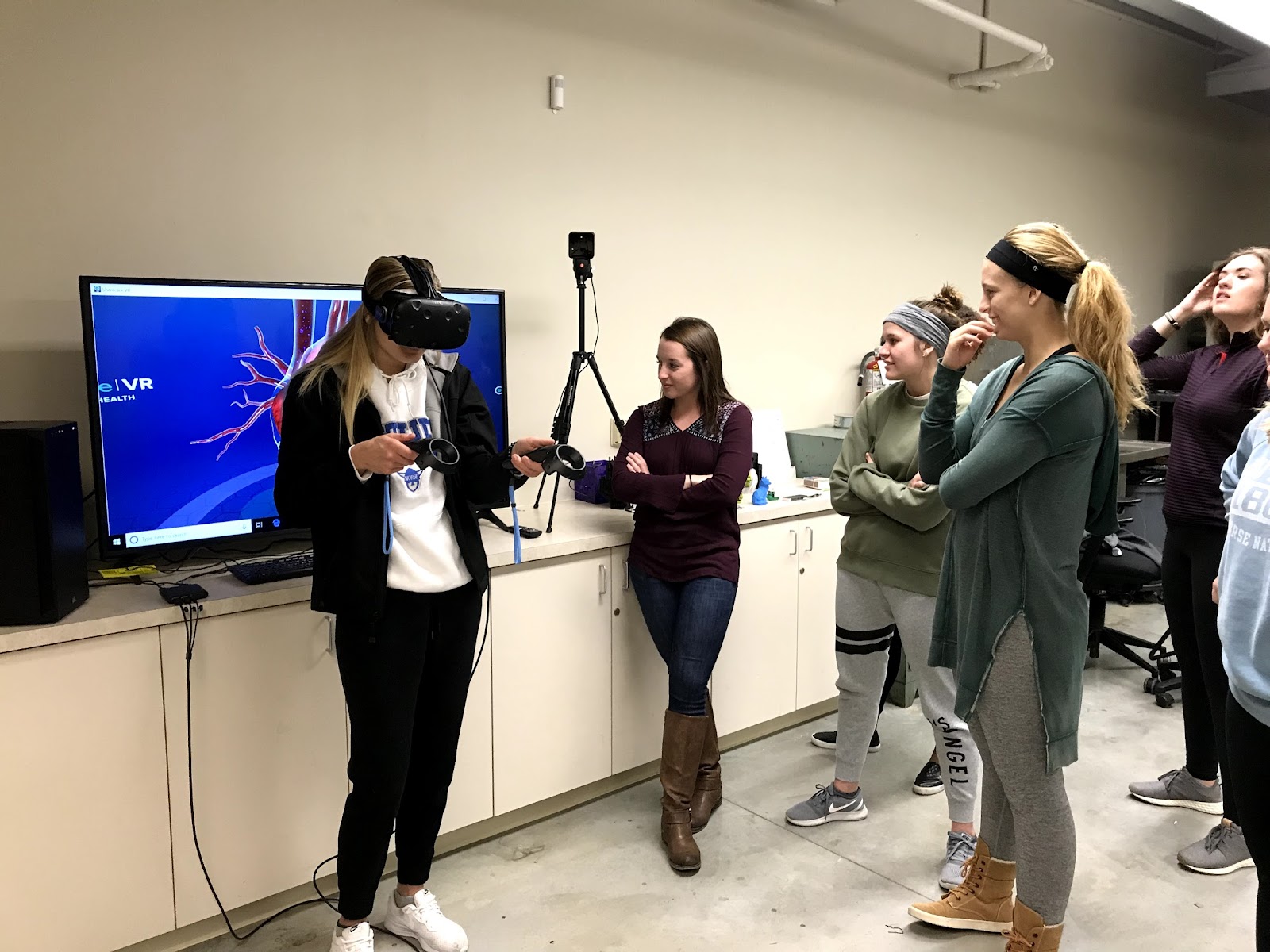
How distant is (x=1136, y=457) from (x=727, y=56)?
2.87 m

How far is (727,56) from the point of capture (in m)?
3.76

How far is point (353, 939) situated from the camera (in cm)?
211

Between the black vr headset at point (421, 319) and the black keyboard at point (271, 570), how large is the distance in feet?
2.30

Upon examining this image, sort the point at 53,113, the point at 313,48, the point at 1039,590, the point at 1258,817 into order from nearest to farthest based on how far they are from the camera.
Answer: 1. the point at 1258,817
2. the point at 1039,590
3. the point at 53,113
4. the point at 313,48

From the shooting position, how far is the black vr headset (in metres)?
1.83

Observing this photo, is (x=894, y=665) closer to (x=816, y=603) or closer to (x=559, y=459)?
(x=816, y=603)

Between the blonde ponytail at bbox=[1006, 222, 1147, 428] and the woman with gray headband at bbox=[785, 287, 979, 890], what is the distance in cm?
54

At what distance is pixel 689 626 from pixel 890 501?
0.66 m

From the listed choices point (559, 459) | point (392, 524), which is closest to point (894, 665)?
point (559, 459)

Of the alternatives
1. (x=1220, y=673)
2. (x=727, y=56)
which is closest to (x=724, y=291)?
(x=727, y=56)

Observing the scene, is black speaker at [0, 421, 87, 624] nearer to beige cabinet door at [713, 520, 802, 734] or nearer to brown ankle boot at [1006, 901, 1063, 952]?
beige cabinet door at [713, 520, 802, 734]

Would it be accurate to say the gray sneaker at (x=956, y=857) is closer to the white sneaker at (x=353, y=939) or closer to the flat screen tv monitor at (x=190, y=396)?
the white sneaker at (x=353, y=939)

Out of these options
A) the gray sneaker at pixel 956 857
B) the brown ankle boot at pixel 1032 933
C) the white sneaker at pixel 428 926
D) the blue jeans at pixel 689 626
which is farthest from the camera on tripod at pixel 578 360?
the brown ankle boot at pixel 1032 933

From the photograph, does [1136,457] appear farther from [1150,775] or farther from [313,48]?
[313,48]
